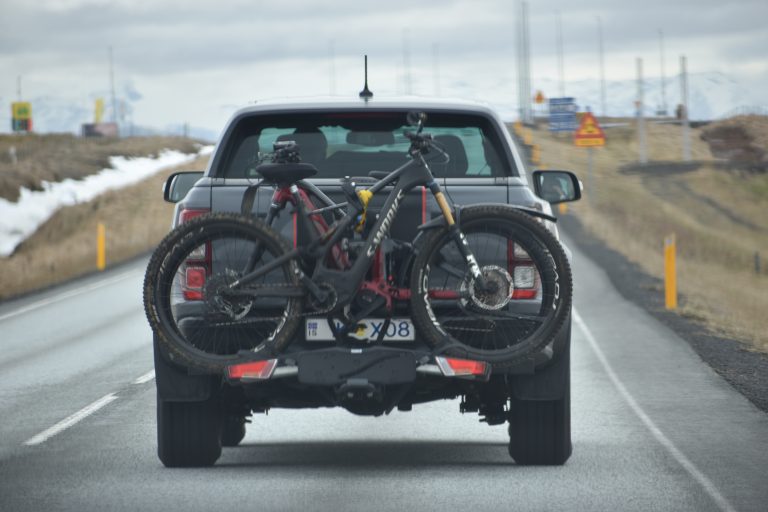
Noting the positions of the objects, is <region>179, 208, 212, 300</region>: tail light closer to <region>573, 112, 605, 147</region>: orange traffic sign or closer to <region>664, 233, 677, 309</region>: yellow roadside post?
<region>664, 233, 677, 309</region>: yellow roadside post

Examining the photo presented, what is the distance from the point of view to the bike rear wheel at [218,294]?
7641 mm

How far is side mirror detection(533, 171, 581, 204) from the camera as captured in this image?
9320mm

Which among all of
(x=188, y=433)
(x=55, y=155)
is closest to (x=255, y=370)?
(x=188, y=433)

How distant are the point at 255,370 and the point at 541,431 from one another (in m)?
1.91

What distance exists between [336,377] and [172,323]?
3.03 feet

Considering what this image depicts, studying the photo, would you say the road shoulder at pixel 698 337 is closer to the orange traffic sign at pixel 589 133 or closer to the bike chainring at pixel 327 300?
the orange traffic sign at pixel 589 133

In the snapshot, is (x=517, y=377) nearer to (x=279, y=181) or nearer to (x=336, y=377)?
(x=336, y=377)

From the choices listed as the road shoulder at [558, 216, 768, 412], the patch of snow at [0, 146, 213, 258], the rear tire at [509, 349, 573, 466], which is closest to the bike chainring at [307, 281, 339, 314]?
the rear tire at [509, 349, 573, 466]

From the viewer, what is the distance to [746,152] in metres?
83.0

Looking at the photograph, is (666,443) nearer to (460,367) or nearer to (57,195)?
(460,367)

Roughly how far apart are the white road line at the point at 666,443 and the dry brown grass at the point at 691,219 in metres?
3.50

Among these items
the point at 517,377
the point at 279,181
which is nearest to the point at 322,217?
the point at 279,181

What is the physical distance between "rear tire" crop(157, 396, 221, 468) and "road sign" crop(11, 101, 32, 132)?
379 ft

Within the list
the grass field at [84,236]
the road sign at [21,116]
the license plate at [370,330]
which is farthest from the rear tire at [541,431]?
the road sign at [21,116]
